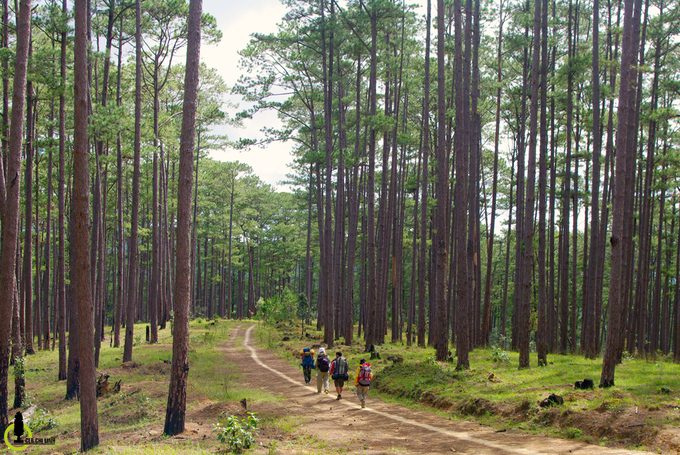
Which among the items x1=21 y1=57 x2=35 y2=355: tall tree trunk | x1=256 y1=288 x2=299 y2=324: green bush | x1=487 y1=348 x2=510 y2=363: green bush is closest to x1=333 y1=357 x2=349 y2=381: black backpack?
x1=487 y1=348 x2=510 y2=363: green bush

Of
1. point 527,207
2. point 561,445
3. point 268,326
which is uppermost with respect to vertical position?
point 527,207

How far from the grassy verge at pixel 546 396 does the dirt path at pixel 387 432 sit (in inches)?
20.6

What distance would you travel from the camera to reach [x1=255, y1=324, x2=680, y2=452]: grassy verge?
7.98 metres

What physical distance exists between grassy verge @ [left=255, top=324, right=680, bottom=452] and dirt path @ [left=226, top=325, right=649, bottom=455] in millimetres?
524

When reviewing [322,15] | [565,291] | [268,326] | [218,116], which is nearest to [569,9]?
[322,15]

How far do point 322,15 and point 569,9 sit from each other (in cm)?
1091

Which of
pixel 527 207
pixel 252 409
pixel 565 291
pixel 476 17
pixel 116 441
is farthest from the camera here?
pixel 565 291

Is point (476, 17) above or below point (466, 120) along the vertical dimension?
above

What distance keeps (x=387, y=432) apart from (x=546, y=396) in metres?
3.45

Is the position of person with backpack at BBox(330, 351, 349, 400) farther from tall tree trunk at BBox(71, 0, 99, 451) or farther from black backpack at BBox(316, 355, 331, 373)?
tall tree trunk at BBox(71, 0, 99, 451)

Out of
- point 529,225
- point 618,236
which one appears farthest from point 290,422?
point 529,225

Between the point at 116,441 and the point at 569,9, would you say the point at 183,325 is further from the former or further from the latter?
the point at 569,9

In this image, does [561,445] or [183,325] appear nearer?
[561,445]

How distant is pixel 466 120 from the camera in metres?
17.0
